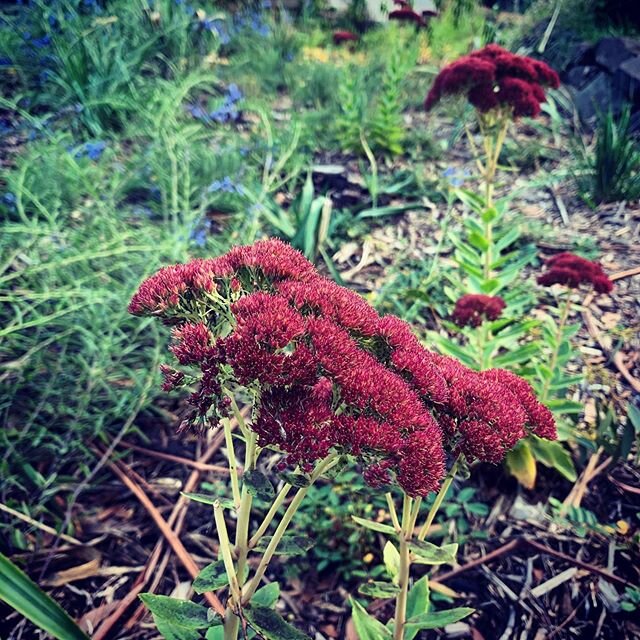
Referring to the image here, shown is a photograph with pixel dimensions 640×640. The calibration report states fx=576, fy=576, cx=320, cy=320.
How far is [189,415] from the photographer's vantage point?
1093 mm

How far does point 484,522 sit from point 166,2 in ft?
16.3

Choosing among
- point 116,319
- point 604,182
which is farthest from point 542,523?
point 604,182

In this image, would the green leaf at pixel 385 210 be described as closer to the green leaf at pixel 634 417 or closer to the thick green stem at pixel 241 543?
the green leaf at pixel 634 417

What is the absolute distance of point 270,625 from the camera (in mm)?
1119

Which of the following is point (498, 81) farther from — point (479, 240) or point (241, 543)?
point (241, 543)

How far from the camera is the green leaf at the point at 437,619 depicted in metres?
1.25

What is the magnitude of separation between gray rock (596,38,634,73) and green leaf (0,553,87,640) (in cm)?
525

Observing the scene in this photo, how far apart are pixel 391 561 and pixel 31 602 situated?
0.81 meters

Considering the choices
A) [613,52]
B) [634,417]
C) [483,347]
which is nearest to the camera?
[634,417]

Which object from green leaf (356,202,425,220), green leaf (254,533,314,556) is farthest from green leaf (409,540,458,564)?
green leaf (356,202,425,220)

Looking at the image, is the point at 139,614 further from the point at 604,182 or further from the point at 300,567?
the point at 604,182

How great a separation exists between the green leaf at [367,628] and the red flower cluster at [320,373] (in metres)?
0.50

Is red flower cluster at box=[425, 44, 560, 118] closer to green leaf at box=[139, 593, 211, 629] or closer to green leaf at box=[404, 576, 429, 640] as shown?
green leaf at box=[404, 576, 429, 640]

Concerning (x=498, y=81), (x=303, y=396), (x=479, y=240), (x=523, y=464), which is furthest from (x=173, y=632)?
(x=498, y=81)
